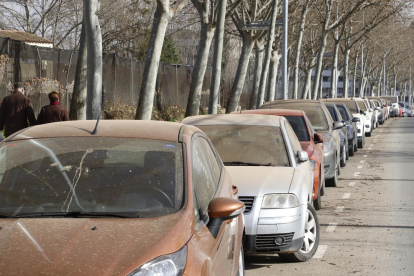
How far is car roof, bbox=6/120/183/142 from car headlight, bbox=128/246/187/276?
1.27 m

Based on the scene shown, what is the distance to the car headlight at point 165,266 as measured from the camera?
3.48 metres

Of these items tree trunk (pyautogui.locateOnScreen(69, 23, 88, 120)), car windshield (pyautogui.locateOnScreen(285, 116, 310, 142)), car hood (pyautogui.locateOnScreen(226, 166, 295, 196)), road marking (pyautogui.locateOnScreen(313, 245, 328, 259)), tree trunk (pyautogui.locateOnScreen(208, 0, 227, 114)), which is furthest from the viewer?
tree trunk (pyautogui.locateOnScreen(208, 0, 227, 114))

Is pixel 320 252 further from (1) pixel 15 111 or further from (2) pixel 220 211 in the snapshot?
(1) pixel 15 111

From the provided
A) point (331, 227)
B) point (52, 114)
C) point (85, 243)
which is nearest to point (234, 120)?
point (331, 227)

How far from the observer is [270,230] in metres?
7.08

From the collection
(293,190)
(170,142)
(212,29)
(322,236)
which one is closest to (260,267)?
(293,190)

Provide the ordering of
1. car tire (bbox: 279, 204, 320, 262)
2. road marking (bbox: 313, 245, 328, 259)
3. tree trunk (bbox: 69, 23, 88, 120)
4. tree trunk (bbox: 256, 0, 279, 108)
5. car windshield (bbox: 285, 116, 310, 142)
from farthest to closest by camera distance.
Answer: tree trunk (bbox: 256, 0, 279, 108) < tree trunk (bbox: 69, 23, 88, 120) < car windshield (bbox: 285, 116, 310, 142) < road marking (bbox: 313, 245, 328, 259) < car tire (bbox: 279, 204, 320, 262)

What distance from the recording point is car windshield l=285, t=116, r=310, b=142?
Result: 11500 millimetres

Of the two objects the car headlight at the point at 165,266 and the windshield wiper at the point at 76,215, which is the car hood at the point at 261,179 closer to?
the windshield wiper at the point at 76,215

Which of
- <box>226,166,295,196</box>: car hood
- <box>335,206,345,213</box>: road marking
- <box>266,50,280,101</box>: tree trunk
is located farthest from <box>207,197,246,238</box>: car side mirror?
<box>266,50,280,101</box>: tree trunk

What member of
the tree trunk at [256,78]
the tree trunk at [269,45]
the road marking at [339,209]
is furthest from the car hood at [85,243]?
the tree trunk at [256,78]

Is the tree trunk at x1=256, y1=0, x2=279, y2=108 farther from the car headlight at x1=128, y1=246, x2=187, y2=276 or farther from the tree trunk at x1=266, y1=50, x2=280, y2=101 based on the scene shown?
the car headlight at x1=128, y1=246, x2=187, y2=276

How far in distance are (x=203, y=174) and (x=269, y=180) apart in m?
2.66

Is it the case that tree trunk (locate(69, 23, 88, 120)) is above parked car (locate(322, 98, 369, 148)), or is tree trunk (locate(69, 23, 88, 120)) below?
above
